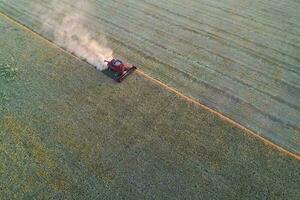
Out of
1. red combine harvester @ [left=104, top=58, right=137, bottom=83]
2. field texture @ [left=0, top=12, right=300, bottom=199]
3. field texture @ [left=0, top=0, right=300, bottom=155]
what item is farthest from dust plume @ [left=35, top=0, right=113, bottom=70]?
field texture @ [left=0, top=12, right=300, bottom=199]

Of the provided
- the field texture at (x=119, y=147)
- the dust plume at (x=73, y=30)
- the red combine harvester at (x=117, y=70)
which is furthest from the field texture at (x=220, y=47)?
the field texture at (x=119, y=147)

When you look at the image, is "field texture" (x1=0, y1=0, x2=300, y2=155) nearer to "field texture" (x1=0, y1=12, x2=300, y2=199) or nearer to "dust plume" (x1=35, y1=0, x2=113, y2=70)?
"dust plume" (x1=35, y1=0, x2=113, y2=70)

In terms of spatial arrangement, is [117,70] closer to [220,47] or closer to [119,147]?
[119,147]

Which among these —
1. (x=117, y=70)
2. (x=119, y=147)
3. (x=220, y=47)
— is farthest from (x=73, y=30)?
(x=119, y=147)

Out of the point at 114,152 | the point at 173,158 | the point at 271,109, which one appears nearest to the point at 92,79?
the point at 114,152

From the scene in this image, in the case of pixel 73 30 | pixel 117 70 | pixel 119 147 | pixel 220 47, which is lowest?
pixel 119 147

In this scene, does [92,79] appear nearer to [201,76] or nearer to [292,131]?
[201,76]
